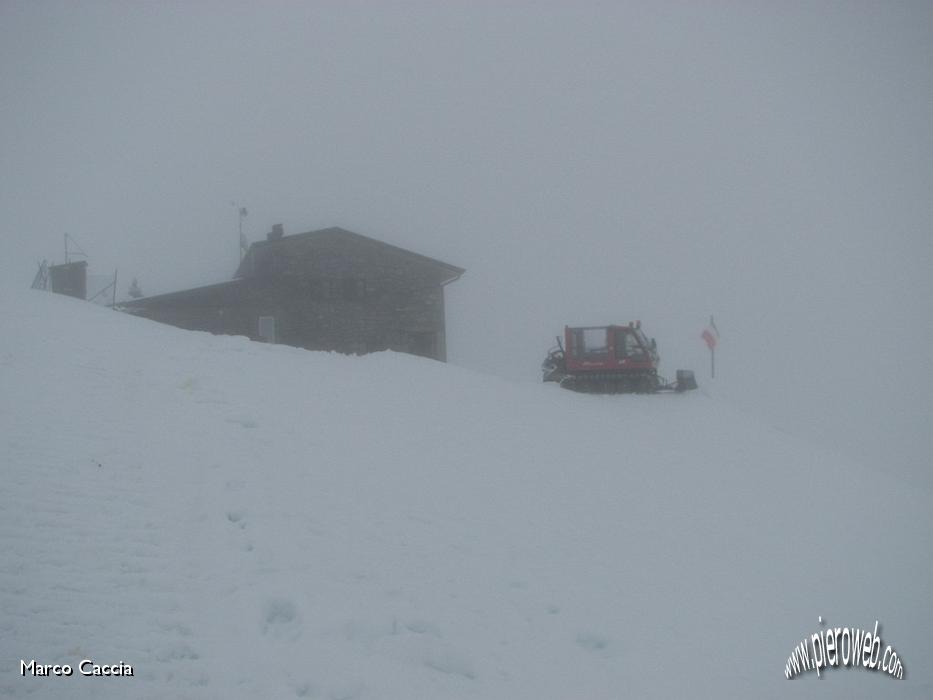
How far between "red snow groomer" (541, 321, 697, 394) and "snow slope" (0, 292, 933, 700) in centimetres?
916

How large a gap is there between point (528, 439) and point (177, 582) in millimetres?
7272

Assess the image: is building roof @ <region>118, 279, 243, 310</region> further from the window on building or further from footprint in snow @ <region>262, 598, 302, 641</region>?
footprint in snow @ <region>262, 598, 302, 641</region>

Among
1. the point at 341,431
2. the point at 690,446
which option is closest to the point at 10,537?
the point at 341,431

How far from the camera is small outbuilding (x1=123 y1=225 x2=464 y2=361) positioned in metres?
26.3

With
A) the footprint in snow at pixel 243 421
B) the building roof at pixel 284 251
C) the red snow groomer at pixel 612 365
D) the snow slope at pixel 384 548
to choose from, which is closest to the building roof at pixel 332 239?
the building roof at pixel 284 251

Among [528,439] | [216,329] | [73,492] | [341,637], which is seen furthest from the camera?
[216,329]

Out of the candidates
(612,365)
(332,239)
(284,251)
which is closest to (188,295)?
(284,251)

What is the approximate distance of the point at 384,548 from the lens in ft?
22.1

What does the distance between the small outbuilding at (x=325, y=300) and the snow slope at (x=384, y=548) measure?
13.6 m

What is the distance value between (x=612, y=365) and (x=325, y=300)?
12.1 m

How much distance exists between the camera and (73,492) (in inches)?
255

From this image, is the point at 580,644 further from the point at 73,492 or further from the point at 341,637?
the point at 73,492

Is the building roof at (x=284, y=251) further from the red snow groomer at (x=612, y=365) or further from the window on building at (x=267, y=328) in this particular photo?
the red snow groomer at (x=612, y=365)

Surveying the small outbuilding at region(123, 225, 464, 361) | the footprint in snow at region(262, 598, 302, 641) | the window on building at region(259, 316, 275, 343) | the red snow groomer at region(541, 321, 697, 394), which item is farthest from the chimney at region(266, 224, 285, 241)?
the footprint in snow at region(262, 598, 302, 641)
